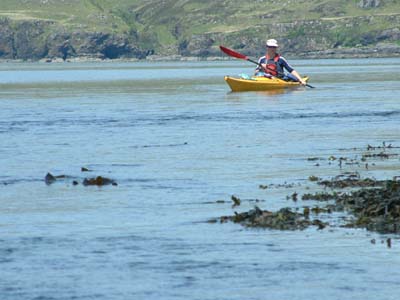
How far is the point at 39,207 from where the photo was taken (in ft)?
64.3

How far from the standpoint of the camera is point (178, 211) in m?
18.8

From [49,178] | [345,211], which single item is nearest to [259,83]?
[49,178]

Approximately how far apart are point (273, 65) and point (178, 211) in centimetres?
3742

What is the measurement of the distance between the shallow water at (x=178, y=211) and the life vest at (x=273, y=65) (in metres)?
14.3

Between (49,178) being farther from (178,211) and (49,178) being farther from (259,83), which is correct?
(259,83)

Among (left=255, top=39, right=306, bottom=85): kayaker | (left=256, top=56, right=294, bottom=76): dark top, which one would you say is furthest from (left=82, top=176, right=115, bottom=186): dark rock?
(left=256, top=56, right=294, bottom=76): dark top

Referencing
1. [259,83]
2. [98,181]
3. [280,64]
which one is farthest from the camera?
[259,83]

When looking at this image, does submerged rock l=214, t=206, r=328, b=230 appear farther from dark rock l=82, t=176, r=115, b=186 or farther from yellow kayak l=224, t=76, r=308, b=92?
yellow kayak l=224, t=76, r=308, b=92

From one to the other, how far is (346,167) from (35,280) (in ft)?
37.4

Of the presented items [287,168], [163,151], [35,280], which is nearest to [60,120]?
[163,151]

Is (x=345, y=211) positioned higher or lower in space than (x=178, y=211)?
higher

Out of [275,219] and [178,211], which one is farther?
[178,211]

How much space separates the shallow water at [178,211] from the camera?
1370 cm

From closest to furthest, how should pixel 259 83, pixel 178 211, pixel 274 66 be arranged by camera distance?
pixel 178 211 < pixel 274 66 < pixel 259 83
